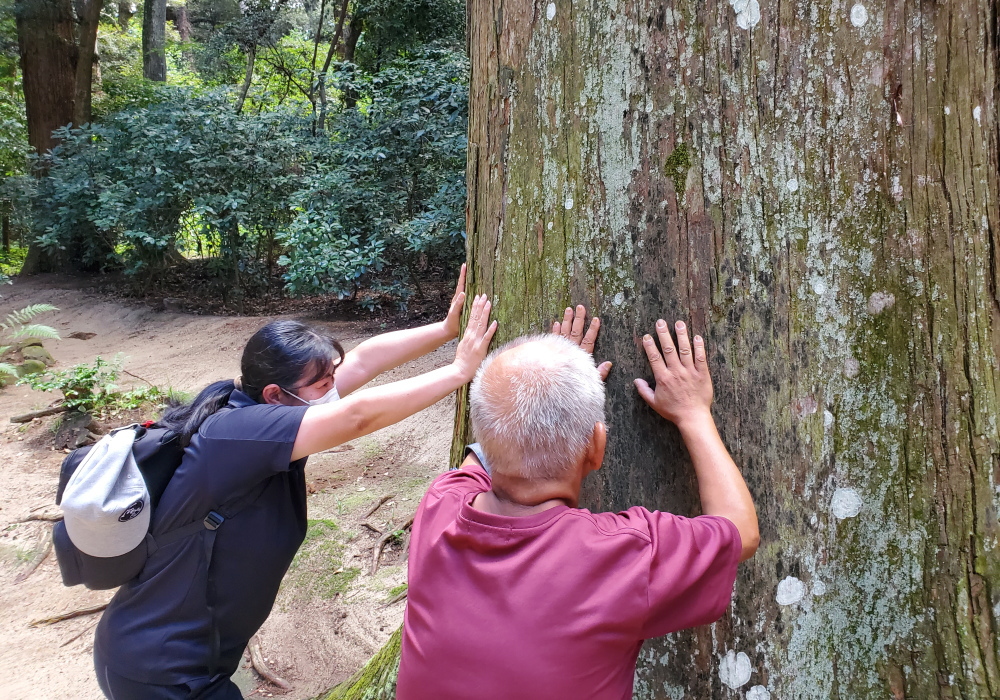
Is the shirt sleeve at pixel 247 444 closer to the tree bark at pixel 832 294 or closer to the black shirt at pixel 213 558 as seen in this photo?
the black shirt at pixel 213 558

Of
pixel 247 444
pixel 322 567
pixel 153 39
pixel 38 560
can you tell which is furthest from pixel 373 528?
pixel 153 39

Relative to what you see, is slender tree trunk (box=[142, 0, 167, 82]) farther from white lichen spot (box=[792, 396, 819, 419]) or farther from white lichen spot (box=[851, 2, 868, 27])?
white lichen spot (box=[792, 396, 819, 419])

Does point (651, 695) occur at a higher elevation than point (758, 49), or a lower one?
lower

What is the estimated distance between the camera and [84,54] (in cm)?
1310

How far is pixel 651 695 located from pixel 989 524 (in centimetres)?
94

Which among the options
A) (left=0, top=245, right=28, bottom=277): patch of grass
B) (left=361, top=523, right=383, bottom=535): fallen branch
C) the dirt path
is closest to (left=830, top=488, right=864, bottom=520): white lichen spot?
the dirt path

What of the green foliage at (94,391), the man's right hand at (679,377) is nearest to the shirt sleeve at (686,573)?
the man's right hand at (679,377)

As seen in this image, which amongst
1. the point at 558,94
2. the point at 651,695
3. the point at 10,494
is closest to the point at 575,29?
the point at 558,94

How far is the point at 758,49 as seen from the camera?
167cm

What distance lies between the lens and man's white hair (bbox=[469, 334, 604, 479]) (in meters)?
1.44

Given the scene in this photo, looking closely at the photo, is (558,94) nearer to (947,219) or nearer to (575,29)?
(575,29)

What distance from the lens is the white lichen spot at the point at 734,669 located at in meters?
1.77

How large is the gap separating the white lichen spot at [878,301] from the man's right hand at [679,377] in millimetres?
404

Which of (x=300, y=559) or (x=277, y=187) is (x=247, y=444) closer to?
(x=300, y=559)
